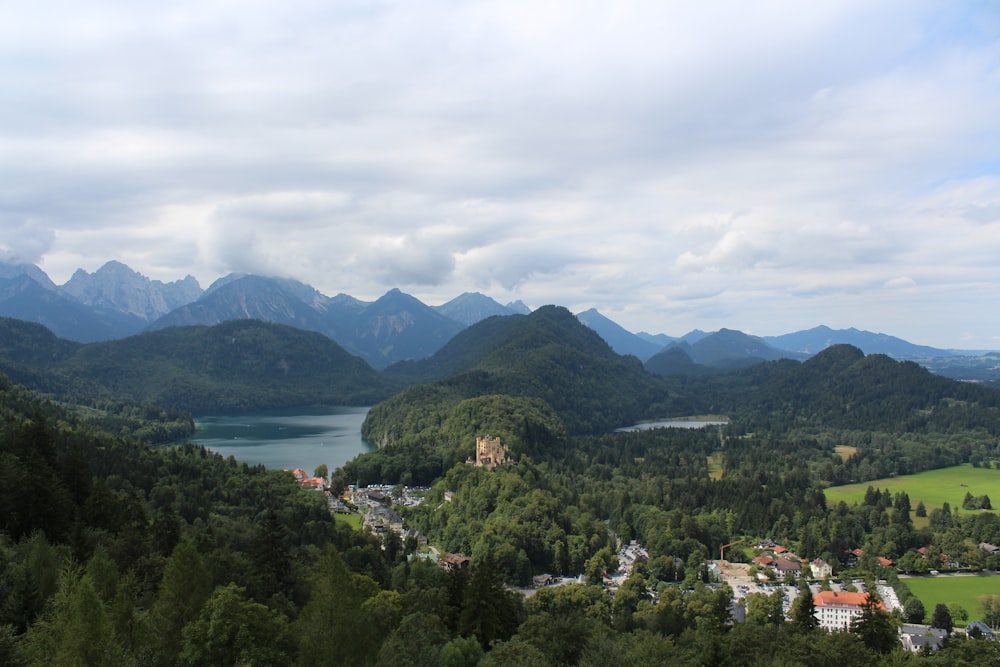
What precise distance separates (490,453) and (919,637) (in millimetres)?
46660

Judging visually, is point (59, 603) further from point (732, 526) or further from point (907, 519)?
point (907, 519)

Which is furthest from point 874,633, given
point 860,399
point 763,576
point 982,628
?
point 860,399

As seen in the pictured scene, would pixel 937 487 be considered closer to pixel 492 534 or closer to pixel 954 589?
pixel 954 589

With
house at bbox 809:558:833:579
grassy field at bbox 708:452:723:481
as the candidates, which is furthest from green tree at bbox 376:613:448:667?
grassy field at bbox 708:452:723:481

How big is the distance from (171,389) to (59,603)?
7019 inches

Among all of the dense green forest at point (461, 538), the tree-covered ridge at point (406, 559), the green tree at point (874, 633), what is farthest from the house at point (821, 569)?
the green tree at point (874, 633)

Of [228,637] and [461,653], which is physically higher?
[228,637]

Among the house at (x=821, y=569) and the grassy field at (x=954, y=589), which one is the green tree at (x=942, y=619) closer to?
the grassy field at (x=954, y=589)

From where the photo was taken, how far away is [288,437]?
12131 cm

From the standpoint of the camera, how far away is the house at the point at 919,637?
3478cm

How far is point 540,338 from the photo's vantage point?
184 metres

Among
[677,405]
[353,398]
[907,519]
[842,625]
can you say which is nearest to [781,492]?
[907,519]

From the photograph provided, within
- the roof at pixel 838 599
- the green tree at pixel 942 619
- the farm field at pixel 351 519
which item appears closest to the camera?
the green tree at pixel 942 619

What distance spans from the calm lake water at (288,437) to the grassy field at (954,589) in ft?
211
